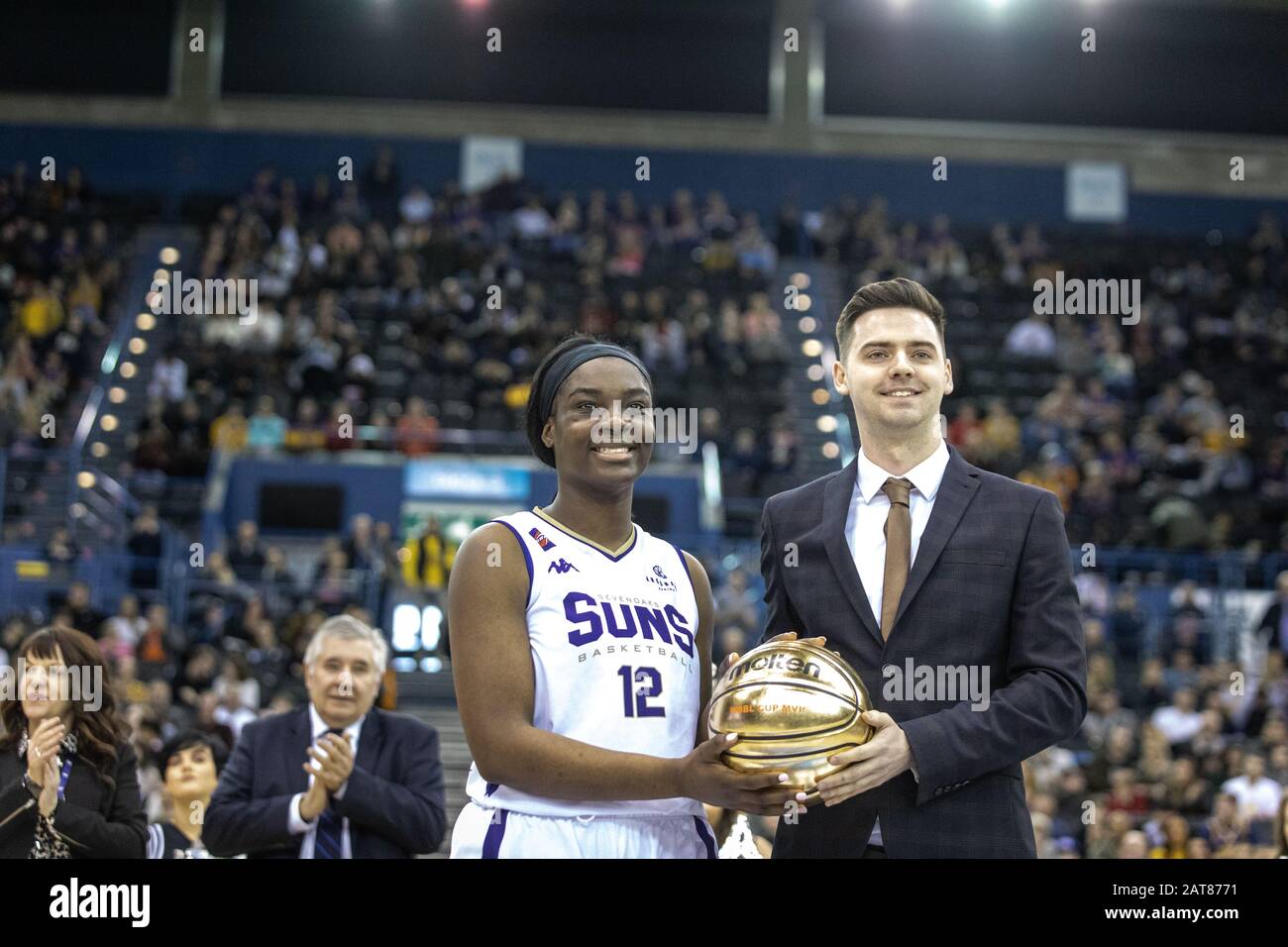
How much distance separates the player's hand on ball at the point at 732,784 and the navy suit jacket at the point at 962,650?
308mm

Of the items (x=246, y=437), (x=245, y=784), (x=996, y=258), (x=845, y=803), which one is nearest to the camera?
(x=845, y=803)

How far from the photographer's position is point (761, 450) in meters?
16.1

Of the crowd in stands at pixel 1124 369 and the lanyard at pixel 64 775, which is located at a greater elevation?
the crowd in stands at pixel 1124 369

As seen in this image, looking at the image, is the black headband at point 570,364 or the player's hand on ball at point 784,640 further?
the black headband at point 570,364

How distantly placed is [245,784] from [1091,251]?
19051mm

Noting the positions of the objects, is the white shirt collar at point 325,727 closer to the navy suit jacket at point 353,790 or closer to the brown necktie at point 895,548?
the navy suit jacket at point 353,790

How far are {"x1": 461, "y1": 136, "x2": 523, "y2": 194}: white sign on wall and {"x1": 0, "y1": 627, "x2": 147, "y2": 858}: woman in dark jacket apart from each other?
1906cm

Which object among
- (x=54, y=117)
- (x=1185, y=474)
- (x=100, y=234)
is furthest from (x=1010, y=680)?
(x=54, y=117)

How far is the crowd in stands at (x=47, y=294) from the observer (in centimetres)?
1585

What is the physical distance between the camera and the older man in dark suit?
4.15m

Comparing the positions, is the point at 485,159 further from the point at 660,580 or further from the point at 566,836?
the point at 566,836

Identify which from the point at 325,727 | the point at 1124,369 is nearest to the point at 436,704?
the point at 325,727

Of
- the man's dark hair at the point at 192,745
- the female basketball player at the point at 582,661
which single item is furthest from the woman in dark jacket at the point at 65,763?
the man's dark hair at the point at 192,745

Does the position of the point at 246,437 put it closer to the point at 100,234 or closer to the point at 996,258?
the point at 100,234
